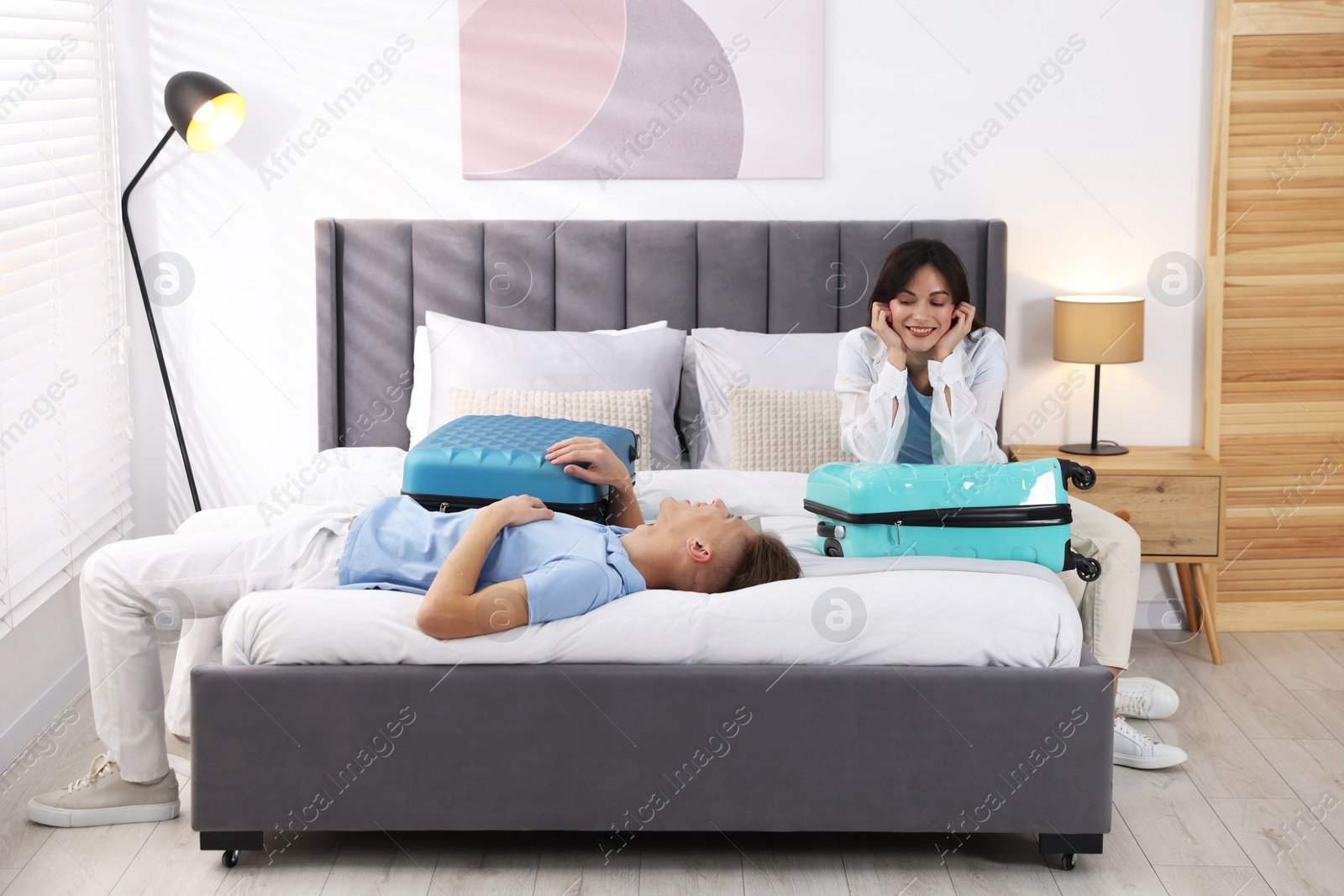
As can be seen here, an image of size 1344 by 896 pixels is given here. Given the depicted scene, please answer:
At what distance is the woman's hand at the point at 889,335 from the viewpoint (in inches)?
96.3

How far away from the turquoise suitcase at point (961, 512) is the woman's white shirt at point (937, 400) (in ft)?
1.00

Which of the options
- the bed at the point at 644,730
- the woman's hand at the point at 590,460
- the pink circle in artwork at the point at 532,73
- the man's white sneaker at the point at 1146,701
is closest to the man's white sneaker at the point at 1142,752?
the man's white sneaker at the point at 1146,701

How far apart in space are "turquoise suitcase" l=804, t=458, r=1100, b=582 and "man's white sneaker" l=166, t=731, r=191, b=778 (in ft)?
4.79

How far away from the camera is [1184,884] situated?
198 centimetres

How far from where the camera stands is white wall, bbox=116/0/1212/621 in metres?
3.29

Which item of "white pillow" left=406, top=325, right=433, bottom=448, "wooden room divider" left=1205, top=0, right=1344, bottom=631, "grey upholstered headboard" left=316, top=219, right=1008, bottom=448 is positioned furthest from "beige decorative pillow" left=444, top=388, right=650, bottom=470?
"wooden room divider" left=1205, top=0, right=1344, bottom=631

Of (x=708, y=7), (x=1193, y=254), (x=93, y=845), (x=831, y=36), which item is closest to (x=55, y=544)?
(x=93, y=845)

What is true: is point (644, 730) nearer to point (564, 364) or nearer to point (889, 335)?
point (889, 335)

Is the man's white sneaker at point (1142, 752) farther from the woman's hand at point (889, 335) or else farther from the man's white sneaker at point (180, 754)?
the man's white sneaker at point (180, 754)

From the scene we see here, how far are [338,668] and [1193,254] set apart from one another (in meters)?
2.77

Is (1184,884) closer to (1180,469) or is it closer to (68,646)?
(1180,469)

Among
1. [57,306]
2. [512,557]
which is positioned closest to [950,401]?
[512,557]

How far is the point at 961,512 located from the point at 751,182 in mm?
1590

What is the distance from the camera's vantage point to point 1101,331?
317 centimetres
